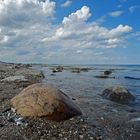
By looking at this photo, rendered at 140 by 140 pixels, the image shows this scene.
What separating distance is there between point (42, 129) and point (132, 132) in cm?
374

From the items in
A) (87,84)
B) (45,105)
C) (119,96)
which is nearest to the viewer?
(45,105)

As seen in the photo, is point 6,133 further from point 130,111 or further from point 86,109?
point 130,111

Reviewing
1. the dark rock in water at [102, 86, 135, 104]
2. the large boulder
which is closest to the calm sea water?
the dark rock in water at [102, 86, 135, 104]

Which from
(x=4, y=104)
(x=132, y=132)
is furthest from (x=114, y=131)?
(x=4, y=104)

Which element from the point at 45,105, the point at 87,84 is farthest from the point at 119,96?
the point at 87,84

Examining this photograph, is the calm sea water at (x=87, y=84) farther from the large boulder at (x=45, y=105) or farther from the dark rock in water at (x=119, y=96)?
the large boulder at (x=45, y=105)

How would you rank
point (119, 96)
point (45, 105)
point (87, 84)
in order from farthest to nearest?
point (87, 84)
point (119, 96)
point (45, 105)

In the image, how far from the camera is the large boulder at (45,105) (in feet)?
38.4

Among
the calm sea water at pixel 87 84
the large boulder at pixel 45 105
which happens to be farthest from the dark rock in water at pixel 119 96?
the large boulder at pixel 45 105

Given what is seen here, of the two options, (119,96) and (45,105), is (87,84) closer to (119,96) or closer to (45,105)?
(119,96)

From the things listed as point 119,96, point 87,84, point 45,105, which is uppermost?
point 45,105

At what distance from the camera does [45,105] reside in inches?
466

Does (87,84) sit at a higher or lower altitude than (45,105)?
lower

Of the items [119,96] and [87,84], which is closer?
[119,96]
